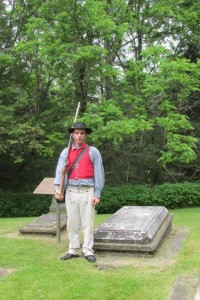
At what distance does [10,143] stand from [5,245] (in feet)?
22.0

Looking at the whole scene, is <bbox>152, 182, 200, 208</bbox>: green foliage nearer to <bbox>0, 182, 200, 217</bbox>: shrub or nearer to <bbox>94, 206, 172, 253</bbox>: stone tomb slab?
<bbox>0, 182, 200, 217</bbox>: shrub

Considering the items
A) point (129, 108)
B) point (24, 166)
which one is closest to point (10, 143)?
point (24, 166)

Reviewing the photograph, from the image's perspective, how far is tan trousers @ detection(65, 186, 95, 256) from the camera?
222 inches

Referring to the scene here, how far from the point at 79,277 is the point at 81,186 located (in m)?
1.36

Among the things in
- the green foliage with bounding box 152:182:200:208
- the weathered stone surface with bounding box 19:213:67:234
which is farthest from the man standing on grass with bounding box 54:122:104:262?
the green foliage with bounding box 152:182:200:208

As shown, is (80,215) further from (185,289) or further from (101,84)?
(101,84)

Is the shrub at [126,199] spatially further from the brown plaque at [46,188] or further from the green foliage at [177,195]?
the brown plaque at [46,188]

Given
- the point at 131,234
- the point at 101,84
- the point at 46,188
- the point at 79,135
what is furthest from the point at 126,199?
Answer: the point at 79,135

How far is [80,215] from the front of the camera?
576 cm

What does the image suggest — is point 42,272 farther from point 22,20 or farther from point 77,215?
point 22,20

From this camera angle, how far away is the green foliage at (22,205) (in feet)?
48.8

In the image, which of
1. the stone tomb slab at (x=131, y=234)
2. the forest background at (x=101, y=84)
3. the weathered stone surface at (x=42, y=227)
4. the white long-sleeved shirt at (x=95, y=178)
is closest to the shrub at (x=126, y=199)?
the forest background at (x=101, y=84)

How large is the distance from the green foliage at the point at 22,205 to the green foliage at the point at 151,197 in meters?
2.23

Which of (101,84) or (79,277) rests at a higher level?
(101,84)
